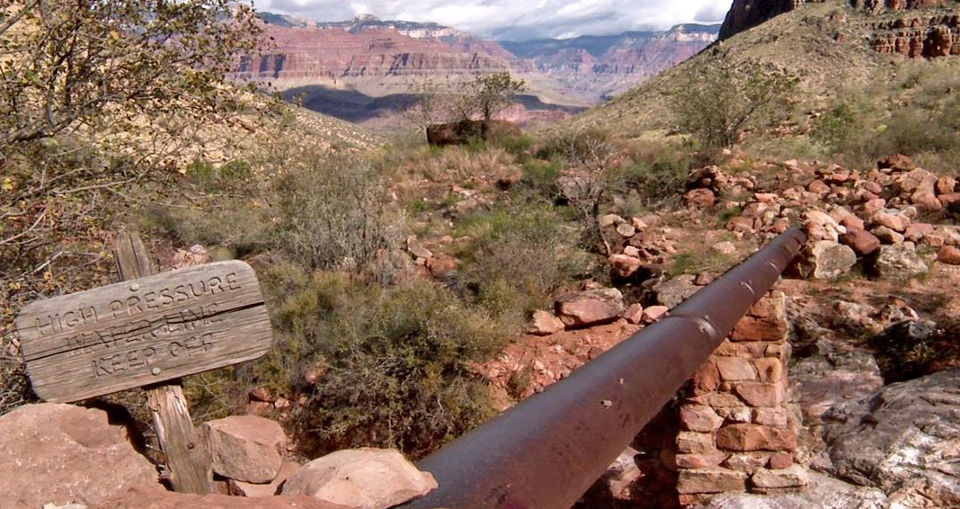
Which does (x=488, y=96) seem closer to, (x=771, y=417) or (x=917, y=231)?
(x=917, y=231)

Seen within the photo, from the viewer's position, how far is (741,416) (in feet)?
12.3

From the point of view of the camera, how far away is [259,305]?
2.16m

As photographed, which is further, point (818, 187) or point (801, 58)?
point (801, 58)

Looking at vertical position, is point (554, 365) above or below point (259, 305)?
below

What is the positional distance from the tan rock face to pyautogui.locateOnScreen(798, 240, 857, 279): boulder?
26.6 ft

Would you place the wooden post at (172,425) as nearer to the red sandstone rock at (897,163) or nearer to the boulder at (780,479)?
the boulder at (780,479)

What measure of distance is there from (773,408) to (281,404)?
4623 mm

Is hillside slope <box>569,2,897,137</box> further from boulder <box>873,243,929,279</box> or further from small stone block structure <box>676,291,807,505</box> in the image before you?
small stone block structure <box>676,291,807,505</box>

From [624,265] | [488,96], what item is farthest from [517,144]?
[624,265]

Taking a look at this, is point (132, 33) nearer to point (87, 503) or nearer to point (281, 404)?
point (281, 404)

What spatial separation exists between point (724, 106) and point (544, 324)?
1109 cm

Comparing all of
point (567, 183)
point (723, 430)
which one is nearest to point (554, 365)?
point (723, 430)

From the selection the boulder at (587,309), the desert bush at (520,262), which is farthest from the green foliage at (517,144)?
the boulder at (587,309)

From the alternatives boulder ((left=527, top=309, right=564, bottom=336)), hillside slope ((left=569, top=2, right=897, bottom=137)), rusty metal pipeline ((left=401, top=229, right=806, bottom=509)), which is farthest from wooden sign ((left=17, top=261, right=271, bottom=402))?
hillside slope ((left=569, top=2, right=897, bottom=137))
